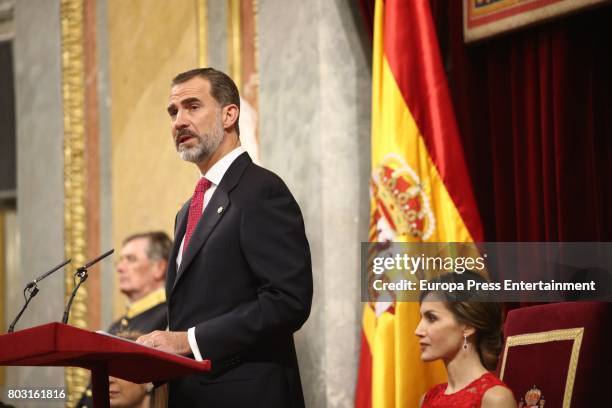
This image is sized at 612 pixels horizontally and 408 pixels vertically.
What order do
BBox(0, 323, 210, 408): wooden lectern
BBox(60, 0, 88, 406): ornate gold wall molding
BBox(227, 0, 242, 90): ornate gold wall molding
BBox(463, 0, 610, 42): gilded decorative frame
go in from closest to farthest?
Result: BBox(0, 323, 210, 408): wooden lectern < BBox(463, 0, 610, 42): gilded decorative frame < BBox(227, 0, 242, 90): ornate gold wall molding < BBox(60, 0, 88, 406): ornate gold wall molding

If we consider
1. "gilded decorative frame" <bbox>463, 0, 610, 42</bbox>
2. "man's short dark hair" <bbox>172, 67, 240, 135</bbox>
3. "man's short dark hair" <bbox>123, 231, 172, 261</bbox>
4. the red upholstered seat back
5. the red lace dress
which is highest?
"gilded decorative frame" <bbox>463, 0, 610, 42</bbox>

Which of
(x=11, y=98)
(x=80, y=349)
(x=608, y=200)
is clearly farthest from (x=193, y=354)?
(x=11, y=98)

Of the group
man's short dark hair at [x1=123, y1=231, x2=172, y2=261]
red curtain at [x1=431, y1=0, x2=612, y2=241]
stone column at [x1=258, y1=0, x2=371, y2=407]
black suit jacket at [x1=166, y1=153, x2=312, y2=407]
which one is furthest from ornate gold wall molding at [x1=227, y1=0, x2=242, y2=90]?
black suit jacket at [x1=166, y1=153, x2=312, y2=407]

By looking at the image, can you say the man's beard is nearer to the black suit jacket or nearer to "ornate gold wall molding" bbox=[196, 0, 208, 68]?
the black suit jacket

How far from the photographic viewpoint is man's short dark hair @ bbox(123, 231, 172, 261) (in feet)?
16.7

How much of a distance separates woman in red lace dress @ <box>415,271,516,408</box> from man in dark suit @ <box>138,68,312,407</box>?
44 centimetres

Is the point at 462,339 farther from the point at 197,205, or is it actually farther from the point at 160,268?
the point at 160,268

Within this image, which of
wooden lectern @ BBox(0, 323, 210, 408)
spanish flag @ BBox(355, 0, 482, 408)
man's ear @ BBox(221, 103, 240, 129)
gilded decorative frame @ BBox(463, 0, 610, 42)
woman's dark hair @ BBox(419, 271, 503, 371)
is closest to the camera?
wooden lectern @ BBox(0, 323, 210, 408)

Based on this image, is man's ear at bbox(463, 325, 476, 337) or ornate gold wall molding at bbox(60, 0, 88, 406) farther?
ornate gold wall molding at bbox(60, 0, 88, 406)

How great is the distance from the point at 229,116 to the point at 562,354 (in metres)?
1.25

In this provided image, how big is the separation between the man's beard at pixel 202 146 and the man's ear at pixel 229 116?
3cm

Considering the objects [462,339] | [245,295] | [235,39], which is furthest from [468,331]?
[235,39]

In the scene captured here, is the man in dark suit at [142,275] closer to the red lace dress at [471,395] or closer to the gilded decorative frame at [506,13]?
the gilded decorative frame at [506,13]

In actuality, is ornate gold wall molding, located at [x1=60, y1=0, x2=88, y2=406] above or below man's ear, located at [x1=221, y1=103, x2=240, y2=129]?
above
